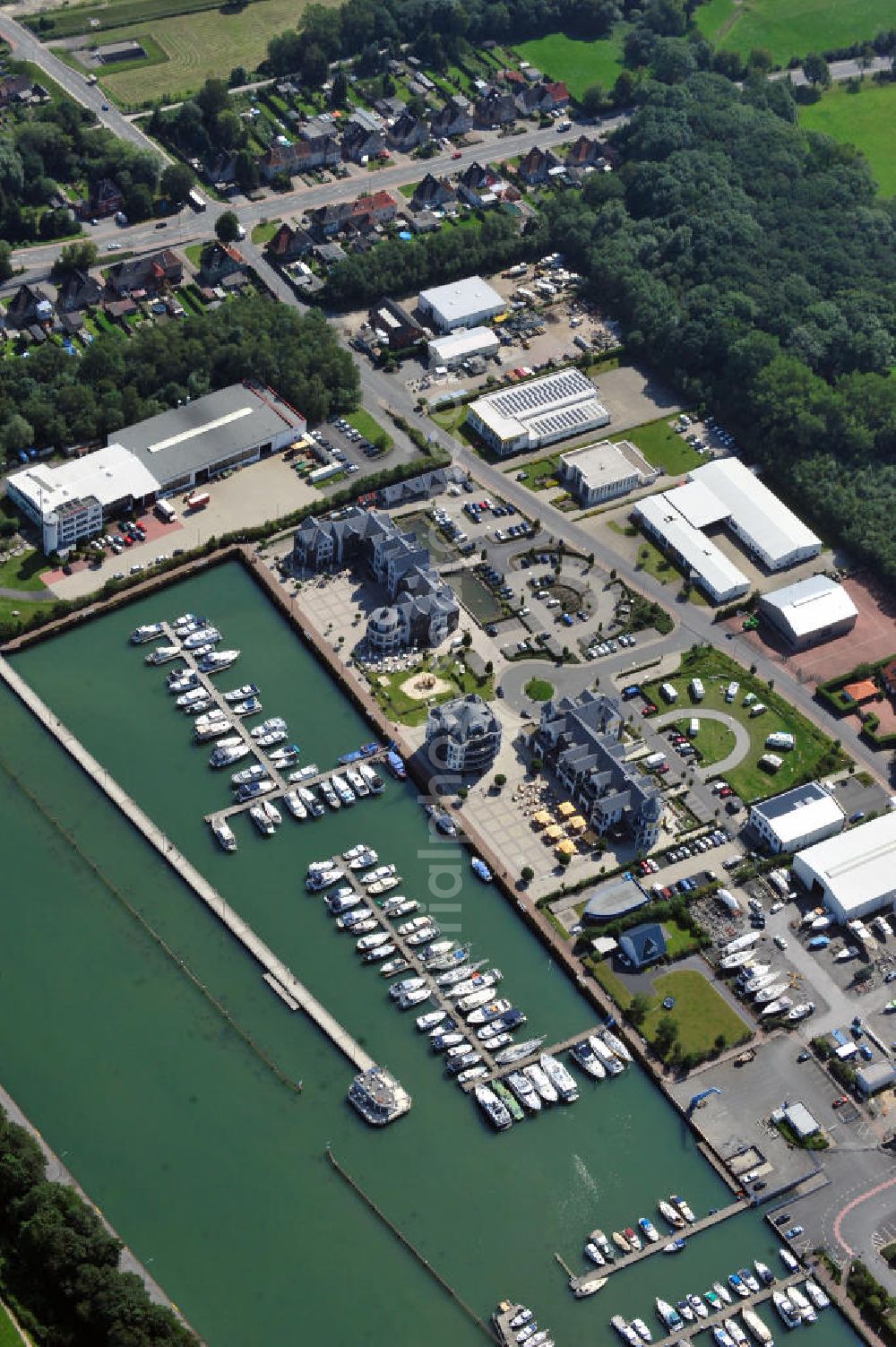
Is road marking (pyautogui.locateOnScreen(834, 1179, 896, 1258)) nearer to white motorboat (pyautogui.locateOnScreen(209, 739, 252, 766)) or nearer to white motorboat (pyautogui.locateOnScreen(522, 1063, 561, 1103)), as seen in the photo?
white motorboat (pyautogui.locateOnScreen(522, 1063, 561, 1103))

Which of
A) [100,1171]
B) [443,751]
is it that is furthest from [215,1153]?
[443,751]

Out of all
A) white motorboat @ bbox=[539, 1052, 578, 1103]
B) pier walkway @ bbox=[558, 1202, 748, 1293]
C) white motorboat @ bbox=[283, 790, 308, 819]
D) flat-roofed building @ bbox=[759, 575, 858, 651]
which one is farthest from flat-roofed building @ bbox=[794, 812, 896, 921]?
white motorboat @ bbox=[283, 790, 308, 819]

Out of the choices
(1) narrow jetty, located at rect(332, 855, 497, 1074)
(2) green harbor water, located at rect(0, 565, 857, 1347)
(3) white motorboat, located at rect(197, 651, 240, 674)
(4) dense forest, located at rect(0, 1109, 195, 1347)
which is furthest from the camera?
(3) white motorboat, located at rect(197, 651, 240, 674)

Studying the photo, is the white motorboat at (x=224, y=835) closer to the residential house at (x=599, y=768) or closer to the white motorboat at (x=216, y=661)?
the white motorboat at (x=216, y=661)

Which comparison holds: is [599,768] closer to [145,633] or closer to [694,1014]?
[694,1014]

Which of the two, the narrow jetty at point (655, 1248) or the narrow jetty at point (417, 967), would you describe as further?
the narrow jetty at point (417, 967)

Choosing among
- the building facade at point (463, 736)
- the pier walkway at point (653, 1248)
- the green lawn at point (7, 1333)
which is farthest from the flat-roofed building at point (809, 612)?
the green lawn at point (7, 1333)
